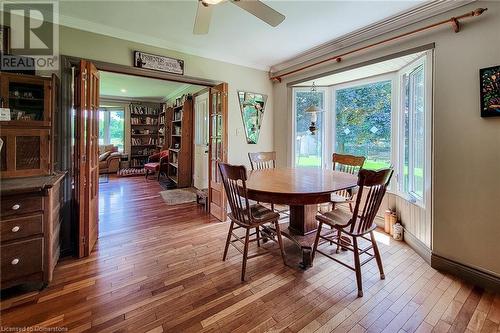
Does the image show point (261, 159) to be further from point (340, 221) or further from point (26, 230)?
point (26, 230)

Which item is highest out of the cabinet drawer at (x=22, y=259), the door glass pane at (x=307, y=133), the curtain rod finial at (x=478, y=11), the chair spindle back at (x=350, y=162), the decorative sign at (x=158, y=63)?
the decorative sign at (x=158, y=63)

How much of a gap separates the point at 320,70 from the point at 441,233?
245cm

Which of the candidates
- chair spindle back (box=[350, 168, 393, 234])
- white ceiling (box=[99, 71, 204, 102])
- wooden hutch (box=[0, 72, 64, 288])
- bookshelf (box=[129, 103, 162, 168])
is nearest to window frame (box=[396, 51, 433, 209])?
chair spindle back (box=[350, 168, 393, 234])

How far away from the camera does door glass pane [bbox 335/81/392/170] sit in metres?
3.19

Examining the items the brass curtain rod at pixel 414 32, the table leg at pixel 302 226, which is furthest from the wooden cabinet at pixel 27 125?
the brass curtain rod at pixel 414 32

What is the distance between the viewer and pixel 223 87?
3.25 metres

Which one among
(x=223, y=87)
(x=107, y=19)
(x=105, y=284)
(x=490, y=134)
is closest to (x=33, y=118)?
(x=107, y=19)

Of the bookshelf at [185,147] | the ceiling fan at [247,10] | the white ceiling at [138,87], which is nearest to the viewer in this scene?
the ceiling fan at [247,10]

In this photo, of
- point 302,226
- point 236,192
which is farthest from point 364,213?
point 236,192

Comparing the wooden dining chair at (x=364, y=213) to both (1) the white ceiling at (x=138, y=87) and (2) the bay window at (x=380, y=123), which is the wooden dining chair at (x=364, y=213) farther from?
(1) the white ceiling at (x=138, y=87)

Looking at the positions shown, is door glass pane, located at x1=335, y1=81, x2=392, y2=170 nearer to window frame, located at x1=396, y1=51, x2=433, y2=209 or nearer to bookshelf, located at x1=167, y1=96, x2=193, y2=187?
window frame, located at x1=396, y1=51, x2=433, y2=209

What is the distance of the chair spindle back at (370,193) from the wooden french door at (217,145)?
1941 millimetres

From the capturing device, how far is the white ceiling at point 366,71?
8.53 feet

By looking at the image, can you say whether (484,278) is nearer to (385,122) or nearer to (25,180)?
(385,122)
